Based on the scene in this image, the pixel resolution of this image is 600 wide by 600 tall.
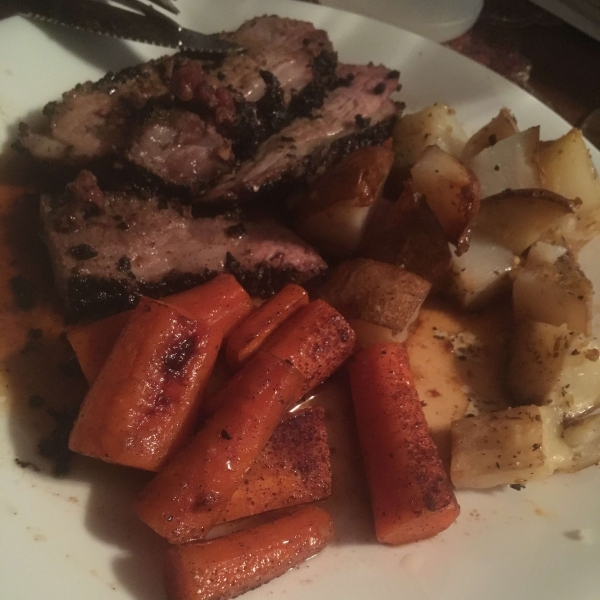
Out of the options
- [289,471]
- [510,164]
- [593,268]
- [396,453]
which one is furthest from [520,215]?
[289,471]

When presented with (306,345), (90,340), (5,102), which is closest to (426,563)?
(306,345)

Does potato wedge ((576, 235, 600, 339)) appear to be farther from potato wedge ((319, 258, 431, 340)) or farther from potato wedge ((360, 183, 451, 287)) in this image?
potato wedge ((319, 258, 431, 340))

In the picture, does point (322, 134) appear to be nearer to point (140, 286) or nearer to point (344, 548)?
point (140, 286)

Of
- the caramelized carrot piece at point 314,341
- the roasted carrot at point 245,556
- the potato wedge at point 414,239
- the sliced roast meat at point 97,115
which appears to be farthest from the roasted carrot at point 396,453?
the sliced roast meat at point 97,115

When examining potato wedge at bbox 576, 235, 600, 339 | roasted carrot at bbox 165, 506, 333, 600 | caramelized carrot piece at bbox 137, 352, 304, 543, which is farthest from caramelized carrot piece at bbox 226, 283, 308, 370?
potato wedge at bbox 576, 235, 600, 339

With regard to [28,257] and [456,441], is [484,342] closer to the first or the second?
[456,441]

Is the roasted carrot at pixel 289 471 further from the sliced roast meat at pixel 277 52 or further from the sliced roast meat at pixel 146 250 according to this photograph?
the sliced roast meat at pixel 277 52

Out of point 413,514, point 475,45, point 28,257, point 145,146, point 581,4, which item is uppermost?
point 581,4
